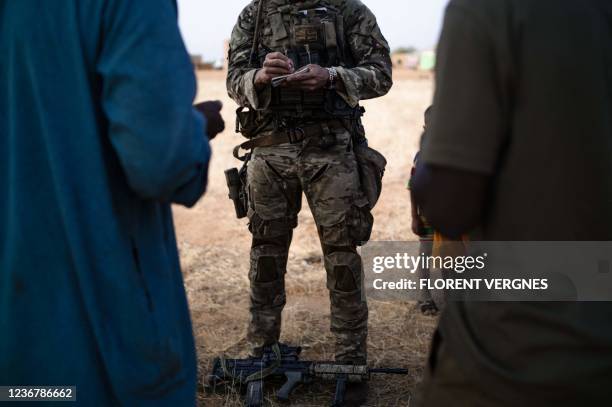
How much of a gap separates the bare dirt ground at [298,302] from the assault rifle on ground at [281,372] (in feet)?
0.39

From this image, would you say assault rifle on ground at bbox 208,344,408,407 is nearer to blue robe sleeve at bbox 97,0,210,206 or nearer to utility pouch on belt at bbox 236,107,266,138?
utility pouch on belt at bbox 236,107,266,138

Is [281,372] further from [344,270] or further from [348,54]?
[348,54]

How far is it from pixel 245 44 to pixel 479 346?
2.96m

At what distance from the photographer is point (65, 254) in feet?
6.22

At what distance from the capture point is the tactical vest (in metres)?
4.09

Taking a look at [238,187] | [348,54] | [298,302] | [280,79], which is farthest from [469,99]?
[298,302]

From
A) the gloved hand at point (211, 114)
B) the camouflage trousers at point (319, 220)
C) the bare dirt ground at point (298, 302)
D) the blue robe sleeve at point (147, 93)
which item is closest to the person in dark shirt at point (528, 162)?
the blue robe sleeve at point (147, 93)

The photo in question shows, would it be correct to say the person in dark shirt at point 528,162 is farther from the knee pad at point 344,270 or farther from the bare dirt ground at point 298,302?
the bare dirt ground at point 298,302

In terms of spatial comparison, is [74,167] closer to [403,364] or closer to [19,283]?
[19,283]

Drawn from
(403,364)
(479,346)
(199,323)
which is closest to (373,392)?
(403,364)

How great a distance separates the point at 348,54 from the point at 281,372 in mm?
1972

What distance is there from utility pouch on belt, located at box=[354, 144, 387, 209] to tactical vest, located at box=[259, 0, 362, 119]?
0.25 metres

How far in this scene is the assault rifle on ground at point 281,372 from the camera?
407 cm

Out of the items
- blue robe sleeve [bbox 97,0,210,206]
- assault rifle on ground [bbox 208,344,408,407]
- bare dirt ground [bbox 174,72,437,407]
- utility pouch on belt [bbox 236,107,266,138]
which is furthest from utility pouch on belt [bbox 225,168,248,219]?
blue robe sleeve [bbox 97,0,210,206]
